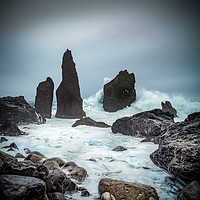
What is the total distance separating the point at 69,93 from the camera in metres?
23.2

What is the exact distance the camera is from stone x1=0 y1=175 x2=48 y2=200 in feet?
4.53

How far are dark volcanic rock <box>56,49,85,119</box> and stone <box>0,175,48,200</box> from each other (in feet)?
69.3

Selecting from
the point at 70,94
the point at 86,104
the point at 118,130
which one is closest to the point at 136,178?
the point at 118,130

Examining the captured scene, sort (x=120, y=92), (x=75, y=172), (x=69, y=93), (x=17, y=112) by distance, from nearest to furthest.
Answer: (x=75, y=172), (x=17, y=112), (x=69, y=93), (x=120, y=92)

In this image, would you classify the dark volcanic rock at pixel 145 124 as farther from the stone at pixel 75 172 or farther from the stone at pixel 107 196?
the stone at pixel 107 196

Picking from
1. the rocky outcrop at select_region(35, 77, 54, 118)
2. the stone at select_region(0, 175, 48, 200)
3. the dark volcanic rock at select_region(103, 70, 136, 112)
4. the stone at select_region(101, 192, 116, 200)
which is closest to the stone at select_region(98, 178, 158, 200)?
the stone at select_region(101, 192, 116, 200)

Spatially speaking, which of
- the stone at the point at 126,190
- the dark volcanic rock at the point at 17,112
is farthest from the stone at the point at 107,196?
the dark volcanic rock at the point at 17,112

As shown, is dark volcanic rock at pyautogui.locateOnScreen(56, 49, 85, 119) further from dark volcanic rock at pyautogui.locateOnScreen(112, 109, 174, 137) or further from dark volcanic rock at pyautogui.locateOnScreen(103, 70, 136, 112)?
dark volcanic rock at pyautogui.locateOnScreen(112, 109, 174, 137)

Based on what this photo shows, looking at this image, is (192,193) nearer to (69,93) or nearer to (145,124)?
(145,124)

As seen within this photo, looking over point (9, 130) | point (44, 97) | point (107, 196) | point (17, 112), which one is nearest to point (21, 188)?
point (107, 196)

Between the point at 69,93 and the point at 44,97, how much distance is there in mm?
3931

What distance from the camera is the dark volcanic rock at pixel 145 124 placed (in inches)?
269

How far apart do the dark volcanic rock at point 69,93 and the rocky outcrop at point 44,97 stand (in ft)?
6.22

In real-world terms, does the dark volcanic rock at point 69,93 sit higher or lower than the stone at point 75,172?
higher
